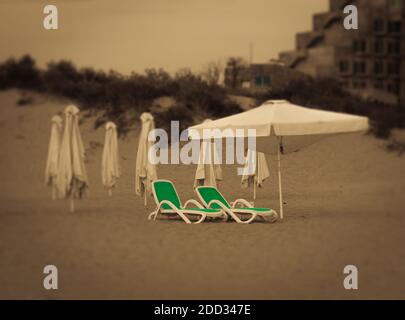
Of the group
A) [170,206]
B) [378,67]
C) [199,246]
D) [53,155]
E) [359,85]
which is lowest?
[199,246]

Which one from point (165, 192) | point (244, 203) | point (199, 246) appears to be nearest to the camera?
point (199, 246)

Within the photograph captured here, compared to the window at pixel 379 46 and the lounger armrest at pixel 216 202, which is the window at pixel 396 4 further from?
the lounger armrest at pixel 216 202

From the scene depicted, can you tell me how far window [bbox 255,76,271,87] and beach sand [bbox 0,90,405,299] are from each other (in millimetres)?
4168

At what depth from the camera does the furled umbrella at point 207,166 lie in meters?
10.3

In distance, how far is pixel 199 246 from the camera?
7891mm

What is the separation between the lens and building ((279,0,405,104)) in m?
15.4

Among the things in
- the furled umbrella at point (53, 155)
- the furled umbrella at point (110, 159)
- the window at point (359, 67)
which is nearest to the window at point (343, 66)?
the window at point (359, 67)

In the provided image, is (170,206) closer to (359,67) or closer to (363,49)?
(363,49)

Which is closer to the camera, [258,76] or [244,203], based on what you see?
[244,203]

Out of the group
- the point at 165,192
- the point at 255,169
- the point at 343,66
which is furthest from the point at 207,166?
the point at 343,66

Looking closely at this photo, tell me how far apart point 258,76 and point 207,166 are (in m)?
6.91

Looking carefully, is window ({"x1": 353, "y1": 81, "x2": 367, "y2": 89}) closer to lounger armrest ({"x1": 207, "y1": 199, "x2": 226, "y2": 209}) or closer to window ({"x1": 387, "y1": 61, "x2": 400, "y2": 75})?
window ({"x1": 387, "y1": 61, "x2": 400, "y2": 75})
